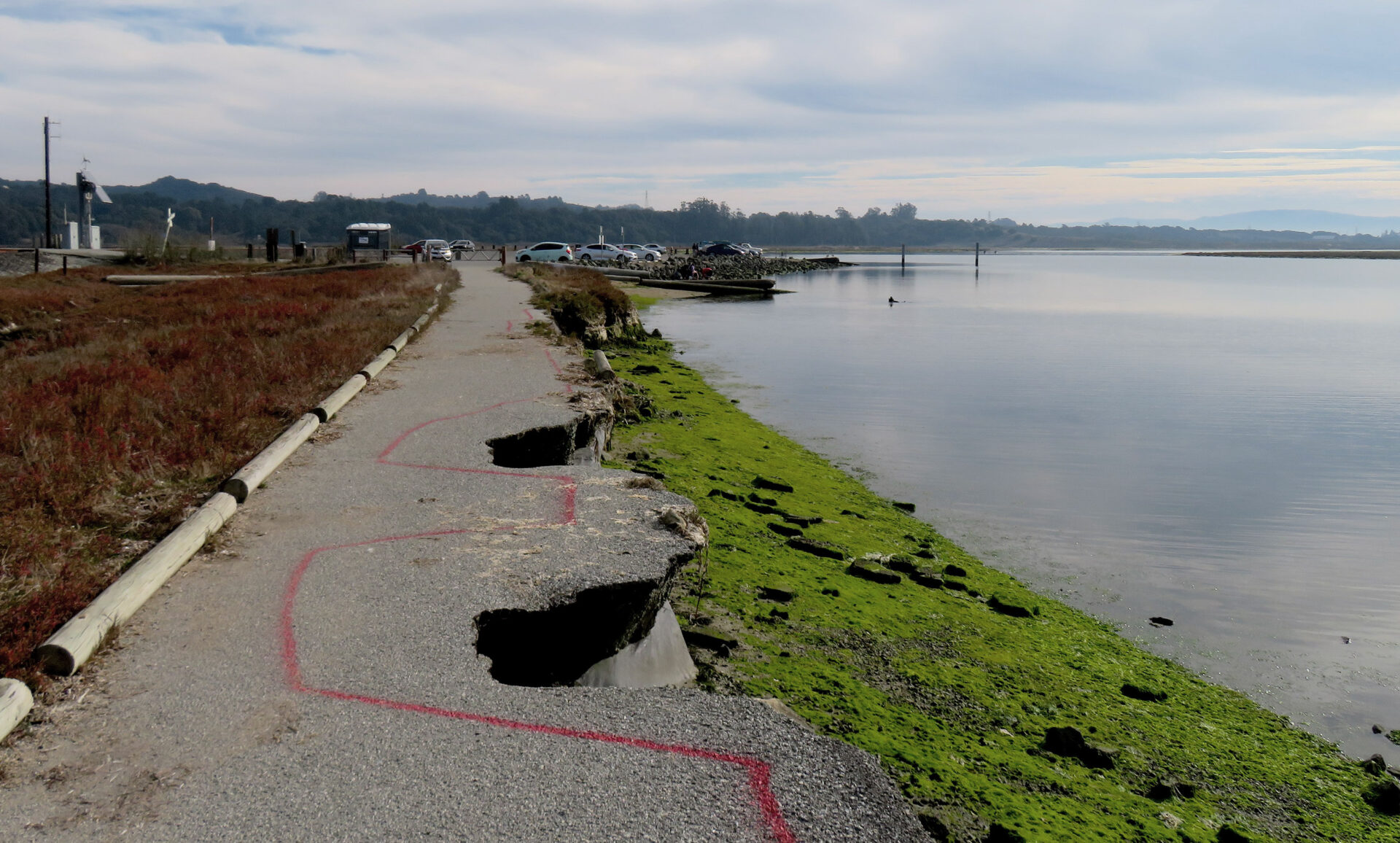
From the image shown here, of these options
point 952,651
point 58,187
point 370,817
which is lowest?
point 952,651

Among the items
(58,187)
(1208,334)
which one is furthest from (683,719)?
(58,187)

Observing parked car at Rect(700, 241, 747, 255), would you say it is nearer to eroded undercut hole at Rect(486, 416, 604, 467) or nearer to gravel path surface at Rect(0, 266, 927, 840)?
eroded undercut hole at Rect(486, 416, 604, 467)

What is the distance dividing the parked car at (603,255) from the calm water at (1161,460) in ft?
84.6

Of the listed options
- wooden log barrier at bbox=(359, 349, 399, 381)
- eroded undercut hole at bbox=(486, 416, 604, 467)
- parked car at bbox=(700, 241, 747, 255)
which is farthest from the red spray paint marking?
parked car at bbox=(700, 241, 747, 255)

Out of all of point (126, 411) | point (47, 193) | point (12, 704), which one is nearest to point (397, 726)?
point (12, 704)

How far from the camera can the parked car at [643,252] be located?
7641 centimetres

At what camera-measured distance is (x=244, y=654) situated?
489 centimetres

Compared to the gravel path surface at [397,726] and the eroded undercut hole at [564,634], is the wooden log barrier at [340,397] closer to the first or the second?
the gravel path surface at [397,726]

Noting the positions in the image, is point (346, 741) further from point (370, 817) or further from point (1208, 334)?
point (1208, 334)

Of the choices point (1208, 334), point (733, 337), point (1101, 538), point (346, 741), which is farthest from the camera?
point (1208, 334)

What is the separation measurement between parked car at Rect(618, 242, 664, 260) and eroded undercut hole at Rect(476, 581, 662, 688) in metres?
69.1

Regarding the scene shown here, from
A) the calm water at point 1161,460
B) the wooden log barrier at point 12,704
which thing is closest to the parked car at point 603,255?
the calm water at point 1161,460

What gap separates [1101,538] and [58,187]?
7590 inches

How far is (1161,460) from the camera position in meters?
16.9
